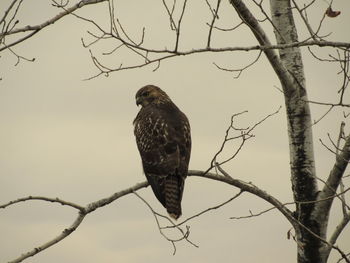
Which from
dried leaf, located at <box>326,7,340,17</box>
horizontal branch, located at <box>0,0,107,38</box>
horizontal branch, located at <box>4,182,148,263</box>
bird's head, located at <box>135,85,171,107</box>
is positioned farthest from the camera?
bird's head, located at <box>135,85,171,107</box>

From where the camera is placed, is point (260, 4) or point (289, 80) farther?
point (289, 80)

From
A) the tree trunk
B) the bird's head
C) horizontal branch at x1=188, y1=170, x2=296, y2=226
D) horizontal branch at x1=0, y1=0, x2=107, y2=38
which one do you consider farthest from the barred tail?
horizontal branch at x1=0, y1=0, x2=107, y2=38

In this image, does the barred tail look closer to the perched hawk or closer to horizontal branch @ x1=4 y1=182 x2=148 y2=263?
the perched hawk

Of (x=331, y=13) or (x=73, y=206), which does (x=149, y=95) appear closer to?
(x=73, y=206)

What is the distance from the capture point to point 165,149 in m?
8.35

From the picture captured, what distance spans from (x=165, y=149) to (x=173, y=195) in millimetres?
781

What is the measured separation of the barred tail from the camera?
787 centimetres

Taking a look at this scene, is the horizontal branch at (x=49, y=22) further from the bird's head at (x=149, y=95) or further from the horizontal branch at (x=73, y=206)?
the bird's head at (x=149, y=95)

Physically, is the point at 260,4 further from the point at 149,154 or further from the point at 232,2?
the point at 149,154

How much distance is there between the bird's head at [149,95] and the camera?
33.0ft

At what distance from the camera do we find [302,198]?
750 centimetres

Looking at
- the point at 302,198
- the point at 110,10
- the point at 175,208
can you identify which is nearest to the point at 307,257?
the point at 302,198

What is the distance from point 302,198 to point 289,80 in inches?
62.2

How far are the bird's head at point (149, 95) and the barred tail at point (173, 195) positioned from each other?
7.67 ft
